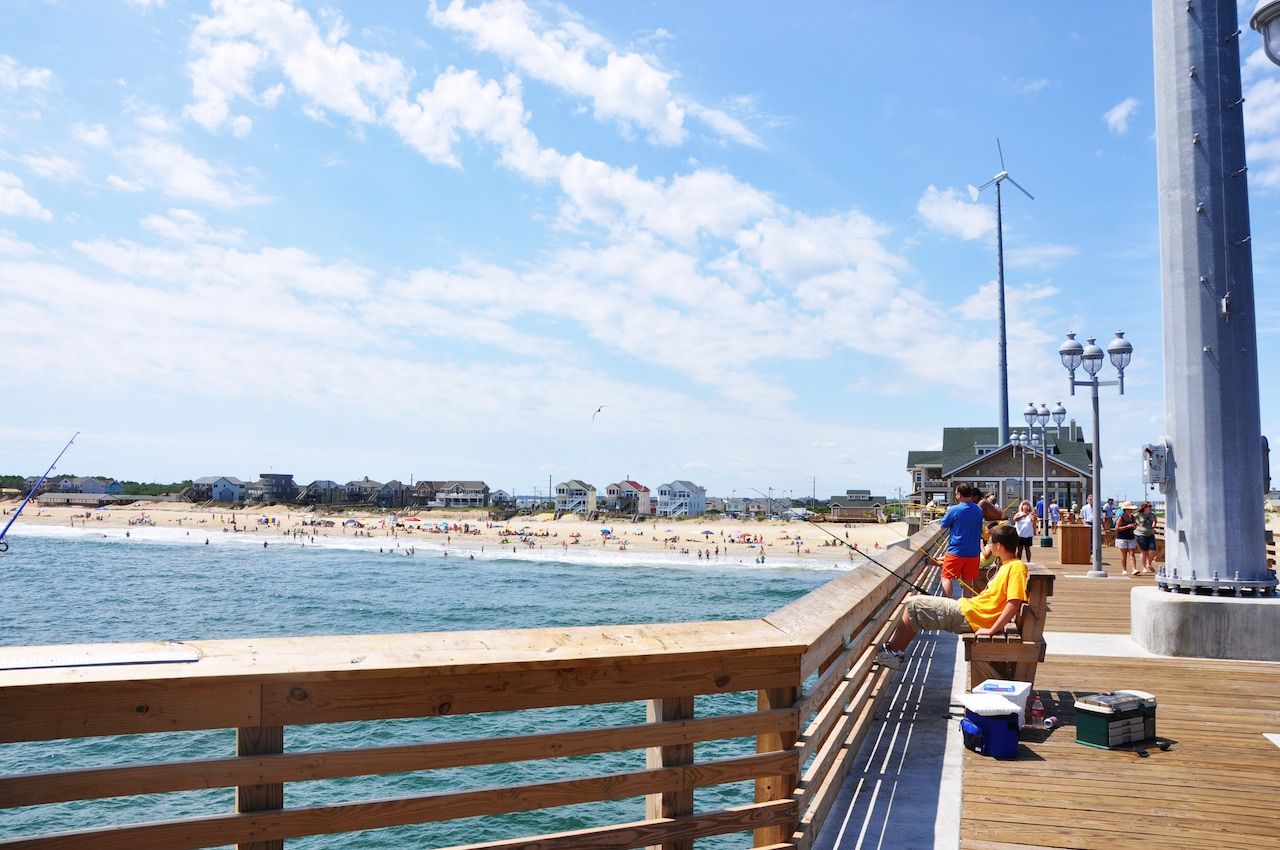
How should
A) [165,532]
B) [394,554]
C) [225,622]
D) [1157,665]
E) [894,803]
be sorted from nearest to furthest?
[894,803] → [1157,665] → [225,622] → [394,554] → [165,532]

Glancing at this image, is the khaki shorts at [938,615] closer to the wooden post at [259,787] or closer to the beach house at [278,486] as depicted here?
the wooden post at [259,787]

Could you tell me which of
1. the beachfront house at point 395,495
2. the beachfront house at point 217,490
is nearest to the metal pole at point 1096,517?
the beachfront house at point 395,495

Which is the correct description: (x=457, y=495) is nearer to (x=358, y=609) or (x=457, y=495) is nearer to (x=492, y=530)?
(x=492, y=530)

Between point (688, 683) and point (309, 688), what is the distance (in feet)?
3.91

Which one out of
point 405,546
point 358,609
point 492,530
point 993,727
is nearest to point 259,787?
point 993,727

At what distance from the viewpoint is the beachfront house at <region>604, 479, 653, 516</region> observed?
148 m

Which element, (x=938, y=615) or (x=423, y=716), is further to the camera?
(x=938, y=615)

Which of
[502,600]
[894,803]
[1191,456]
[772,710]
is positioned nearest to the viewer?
[772,710]

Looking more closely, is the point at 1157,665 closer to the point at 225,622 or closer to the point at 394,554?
the point at 225,622

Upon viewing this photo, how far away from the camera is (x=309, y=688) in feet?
7.72

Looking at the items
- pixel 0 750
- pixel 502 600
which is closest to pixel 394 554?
pixel 502 600

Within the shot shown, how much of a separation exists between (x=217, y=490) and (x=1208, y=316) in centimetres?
17694

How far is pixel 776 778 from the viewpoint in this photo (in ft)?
10.7

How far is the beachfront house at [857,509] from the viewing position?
8200 cm
